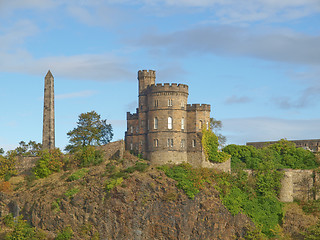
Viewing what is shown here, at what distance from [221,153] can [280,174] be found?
9436 mm

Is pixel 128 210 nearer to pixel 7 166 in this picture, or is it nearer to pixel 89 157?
pixel 89 157

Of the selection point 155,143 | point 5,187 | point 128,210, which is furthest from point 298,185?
point 5,187

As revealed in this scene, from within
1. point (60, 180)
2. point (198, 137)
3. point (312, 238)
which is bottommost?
point (312, 238)

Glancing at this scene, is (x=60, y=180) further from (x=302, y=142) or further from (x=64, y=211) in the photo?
(x=302, y=142)

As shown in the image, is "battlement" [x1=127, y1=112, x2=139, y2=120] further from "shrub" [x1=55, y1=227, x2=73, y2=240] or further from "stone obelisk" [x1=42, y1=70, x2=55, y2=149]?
"shrub" [x1=55, y1=227, x2=73, y2=240]

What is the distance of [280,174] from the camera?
94625 mm

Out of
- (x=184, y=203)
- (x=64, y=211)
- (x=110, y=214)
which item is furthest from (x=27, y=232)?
(x=184, y=203)

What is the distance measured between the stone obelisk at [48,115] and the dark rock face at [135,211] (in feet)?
41.0

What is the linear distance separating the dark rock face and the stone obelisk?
41.0ft

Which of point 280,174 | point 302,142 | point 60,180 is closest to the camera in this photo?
point 60,180

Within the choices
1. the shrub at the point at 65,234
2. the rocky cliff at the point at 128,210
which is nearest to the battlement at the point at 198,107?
the rocky cliff at the point at 128,210

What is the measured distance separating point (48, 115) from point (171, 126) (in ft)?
65.9

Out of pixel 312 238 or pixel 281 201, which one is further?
pixel 281 201

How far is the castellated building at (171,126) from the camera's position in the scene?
304ft
